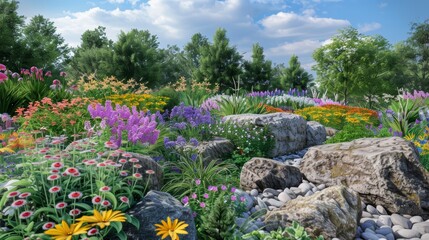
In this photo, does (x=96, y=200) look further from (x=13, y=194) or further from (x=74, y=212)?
(x=13, y=194)

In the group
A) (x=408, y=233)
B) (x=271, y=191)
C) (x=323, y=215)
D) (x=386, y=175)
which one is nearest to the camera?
(x=323, y=215)

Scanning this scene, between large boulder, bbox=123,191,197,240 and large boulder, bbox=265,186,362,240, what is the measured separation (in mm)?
1199

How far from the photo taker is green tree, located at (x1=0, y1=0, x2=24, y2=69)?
23.3 metres

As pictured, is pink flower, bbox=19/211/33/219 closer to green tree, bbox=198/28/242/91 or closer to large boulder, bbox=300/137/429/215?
large boulder, bbox=300/137/429/215

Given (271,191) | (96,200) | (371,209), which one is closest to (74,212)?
(96,200)

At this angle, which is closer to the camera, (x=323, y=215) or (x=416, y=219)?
(x=323, y=215)

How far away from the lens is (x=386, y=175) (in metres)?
4.98

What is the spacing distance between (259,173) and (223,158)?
5.54ft

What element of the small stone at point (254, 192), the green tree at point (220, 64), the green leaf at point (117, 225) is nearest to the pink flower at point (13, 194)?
the green leaf at point (117, 225)

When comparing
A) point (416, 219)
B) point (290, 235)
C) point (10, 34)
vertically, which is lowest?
point (416, 219)

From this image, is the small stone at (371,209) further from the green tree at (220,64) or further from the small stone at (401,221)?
the green tree at (220,64)

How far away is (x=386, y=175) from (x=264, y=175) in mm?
1641

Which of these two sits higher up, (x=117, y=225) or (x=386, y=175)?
(x=117, y=225)

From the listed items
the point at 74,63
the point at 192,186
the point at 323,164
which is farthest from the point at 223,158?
the point at 74,63
